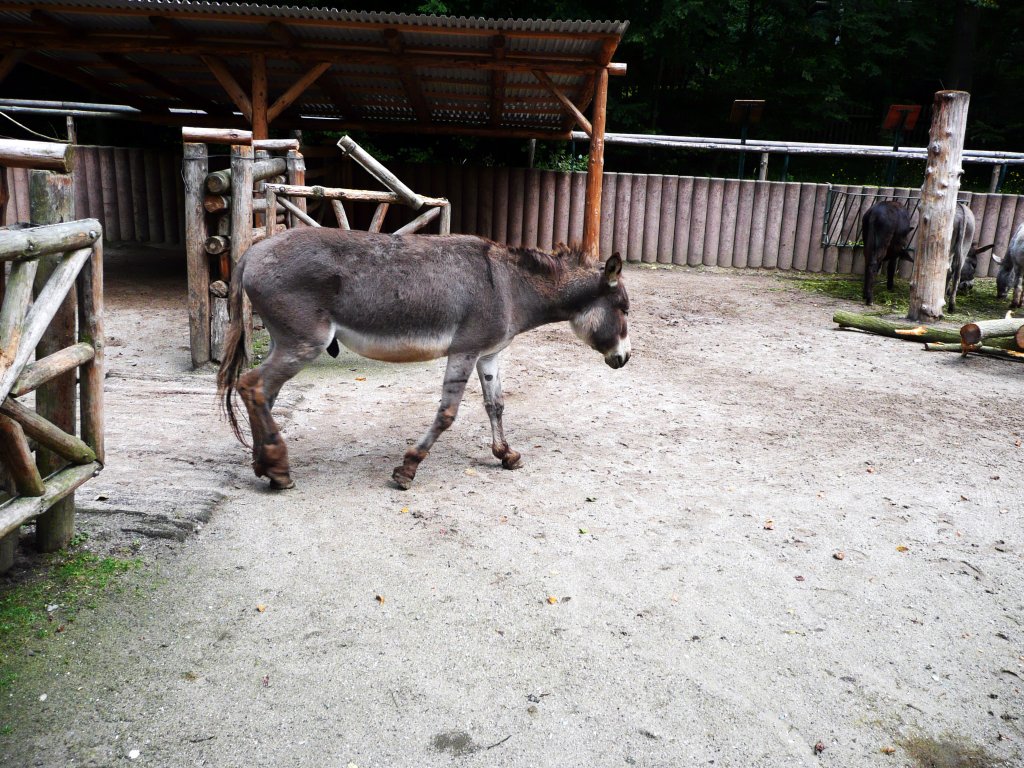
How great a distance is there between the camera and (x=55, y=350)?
3.51 meters

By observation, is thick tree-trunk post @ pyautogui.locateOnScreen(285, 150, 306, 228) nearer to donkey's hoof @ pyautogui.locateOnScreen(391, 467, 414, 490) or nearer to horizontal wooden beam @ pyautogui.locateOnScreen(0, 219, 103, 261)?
donkey's hoof @ pyautogui.locateOnScreen(391, 467, 414, 490)

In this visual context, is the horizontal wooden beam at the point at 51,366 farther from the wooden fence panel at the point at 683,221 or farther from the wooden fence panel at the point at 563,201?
the wooden fence panel at the point at 683,221

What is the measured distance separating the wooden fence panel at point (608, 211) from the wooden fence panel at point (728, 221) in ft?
5.72

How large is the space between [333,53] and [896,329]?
7104 millimetres

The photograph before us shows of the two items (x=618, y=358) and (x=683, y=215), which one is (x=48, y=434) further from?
(x=683, y=215)

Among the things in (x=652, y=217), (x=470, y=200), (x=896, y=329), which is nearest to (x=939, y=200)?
(x=896, y=329)

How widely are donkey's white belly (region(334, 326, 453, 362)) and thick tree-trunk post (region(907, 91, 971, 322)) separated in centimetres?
734

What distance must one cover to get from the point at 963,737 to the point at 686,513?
1.94 m

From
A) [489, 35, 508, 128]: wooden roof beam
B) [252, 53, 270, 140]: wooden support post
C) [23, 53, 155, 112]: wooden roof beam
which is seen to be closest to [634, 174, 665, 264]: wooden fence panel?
[489, 35, 508, 128]: wooden roof beam

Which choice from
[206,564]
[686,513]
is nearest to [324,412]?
[206,564]

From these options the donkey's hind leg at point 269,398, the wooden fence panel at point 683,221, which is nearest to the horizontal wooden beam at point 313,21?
the donkey's hind leg at point 269,398

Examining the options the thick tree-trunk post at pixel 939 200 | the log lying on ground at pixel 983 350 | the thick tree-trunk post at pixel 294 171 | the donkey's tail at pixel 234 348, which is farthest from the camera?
the thick tree-trunk post at pixel 939 200

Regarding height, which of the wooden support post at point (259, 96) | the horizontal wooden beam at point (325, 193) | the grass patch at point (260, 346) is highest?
the wooden support post at point (259, 96)

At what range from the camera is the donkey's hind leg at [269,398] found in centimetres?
460
